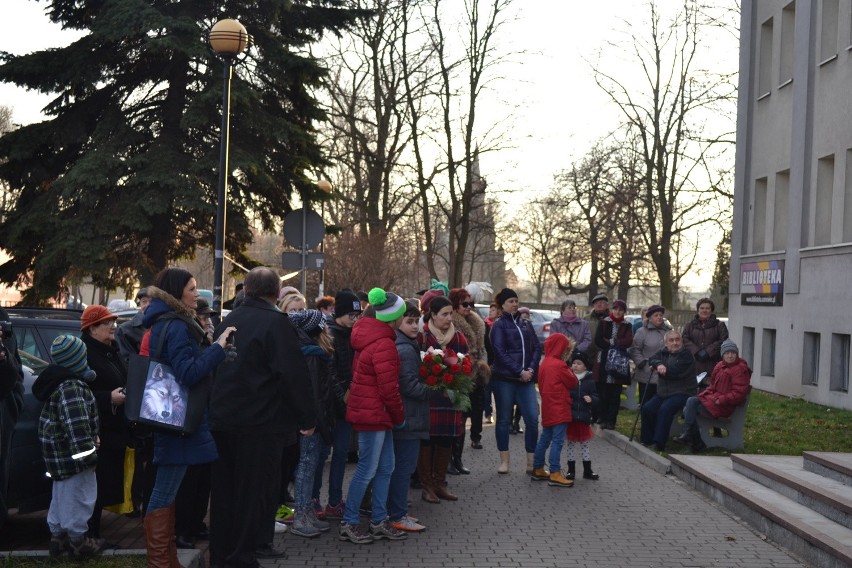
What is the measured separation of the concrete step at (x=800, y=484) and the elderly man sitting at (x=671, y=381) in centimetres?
165

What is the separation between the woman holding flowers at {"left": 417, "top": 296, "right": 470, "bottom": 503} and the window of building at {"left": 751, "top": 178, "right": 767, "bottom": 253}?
17322 mm

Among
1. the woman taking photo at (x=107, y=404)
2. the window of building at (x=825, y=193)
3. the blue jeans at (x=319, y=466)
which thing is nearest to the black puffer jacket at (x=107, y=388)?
the woman taking photo at (x=107, y=404)

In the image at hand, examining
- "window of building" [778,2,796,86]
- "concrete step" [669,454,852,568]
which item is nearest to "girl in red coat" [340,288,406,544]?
"concrete step" [669,454,852,568]

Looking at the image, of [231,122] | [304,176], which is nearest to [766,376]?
[304,176]

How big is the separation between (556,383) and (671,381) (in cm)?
287

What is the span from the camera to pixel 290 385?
24.0ft

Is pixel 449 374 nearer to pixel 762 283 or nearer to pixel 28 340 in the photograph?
pixel 28 340

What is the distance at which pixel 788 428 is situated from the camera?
650 inches

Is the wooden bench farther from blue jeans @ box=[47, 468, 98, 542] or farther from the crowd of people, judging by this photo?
blue jeans @ box=[47, 468, 98, 542]

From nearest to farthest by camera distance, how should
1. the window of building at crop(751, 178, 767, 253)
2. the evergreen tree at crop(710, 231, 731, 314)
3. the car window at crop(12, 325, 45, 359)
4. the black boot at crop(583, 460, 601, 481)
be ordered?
the car window at crop(12, 325, 45, 359)
the black boot at crop(583, 460, 601, 481)
the window of building at crop(751, 178, 767, 253)
the evergreen tree at crop(710, 231, 731, 314)

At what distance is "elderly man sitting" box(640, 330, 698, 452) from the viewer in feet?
46.2

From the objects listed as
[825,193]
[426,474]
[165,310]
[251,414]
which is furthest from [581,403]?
[825,193]

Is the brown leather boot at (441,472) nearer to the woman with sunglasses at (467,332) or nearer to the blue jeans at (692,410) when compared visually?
the woman with sunglasses at (467,332)

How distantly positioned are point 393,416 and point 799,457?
6.25 metres
